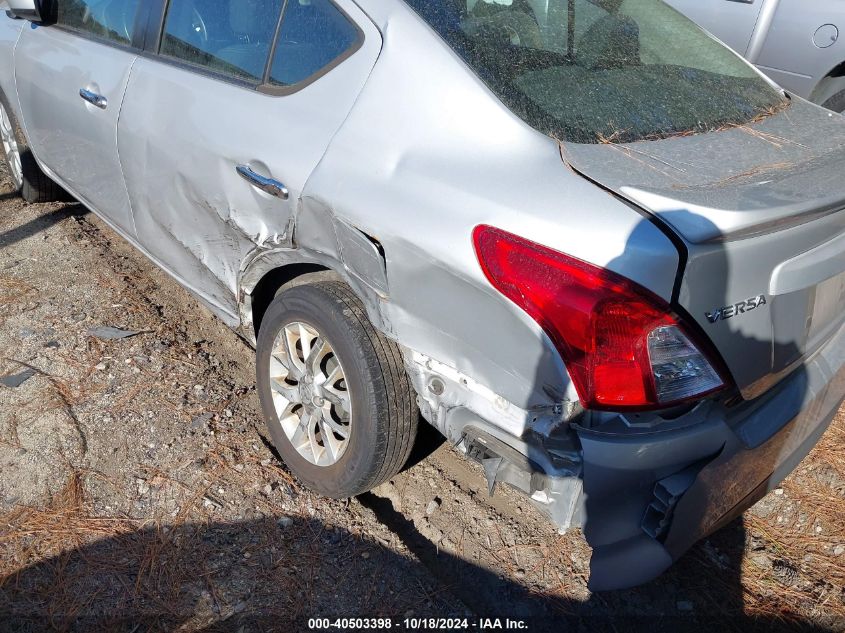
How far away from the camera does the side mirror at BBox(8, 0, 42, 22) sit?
3486mm

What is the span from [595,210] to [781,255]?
1.61 feet

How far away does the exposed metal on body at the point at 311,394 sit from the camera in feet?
7.80

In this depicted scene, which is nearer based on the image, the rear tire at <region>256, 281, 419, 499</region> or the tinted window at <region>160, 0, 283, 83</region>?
the rear tire at <region>256, 281, 419, 499</region>

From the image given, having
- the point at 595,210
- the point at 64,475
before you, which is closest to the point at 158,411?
the point at 64,475

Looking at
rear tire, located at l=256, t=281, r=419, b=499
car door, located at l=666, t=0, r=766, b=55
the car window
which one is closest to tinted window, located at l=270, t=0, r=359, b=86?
rear tire, located at l=256, t=281, r=419, b=499

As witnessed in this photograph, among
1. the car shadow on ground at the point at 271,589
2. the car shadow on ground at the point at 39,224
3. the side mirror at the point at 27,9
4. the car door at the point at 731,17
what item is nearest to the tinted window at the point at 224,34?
the side mirror at the point at 27,9

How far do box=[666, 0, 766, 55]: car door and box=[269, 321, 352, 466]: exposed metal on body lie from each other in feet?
13.6

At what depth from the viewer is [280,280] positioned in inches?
105

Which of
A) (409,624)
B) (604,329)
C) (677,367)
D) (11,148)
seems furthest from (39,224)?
(677,367)

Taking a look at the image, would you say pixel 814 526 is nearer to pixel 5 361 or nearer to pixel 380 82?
pixel 380 82

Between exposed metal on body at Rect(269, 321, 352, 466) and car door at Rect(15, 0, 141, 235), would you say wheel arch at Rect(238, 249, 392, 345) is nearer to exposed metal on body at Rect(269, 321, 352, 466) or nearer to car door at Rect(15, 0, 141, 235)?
exposed metal on body at Rect(269, 321, 352, 466)

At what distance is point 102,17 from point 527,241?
8.58 feet

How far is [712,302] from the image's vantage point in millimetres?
1631

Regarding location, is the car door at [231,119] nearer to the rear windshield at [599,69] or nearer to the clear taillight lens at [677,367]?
the rear windshield at [599,69]
